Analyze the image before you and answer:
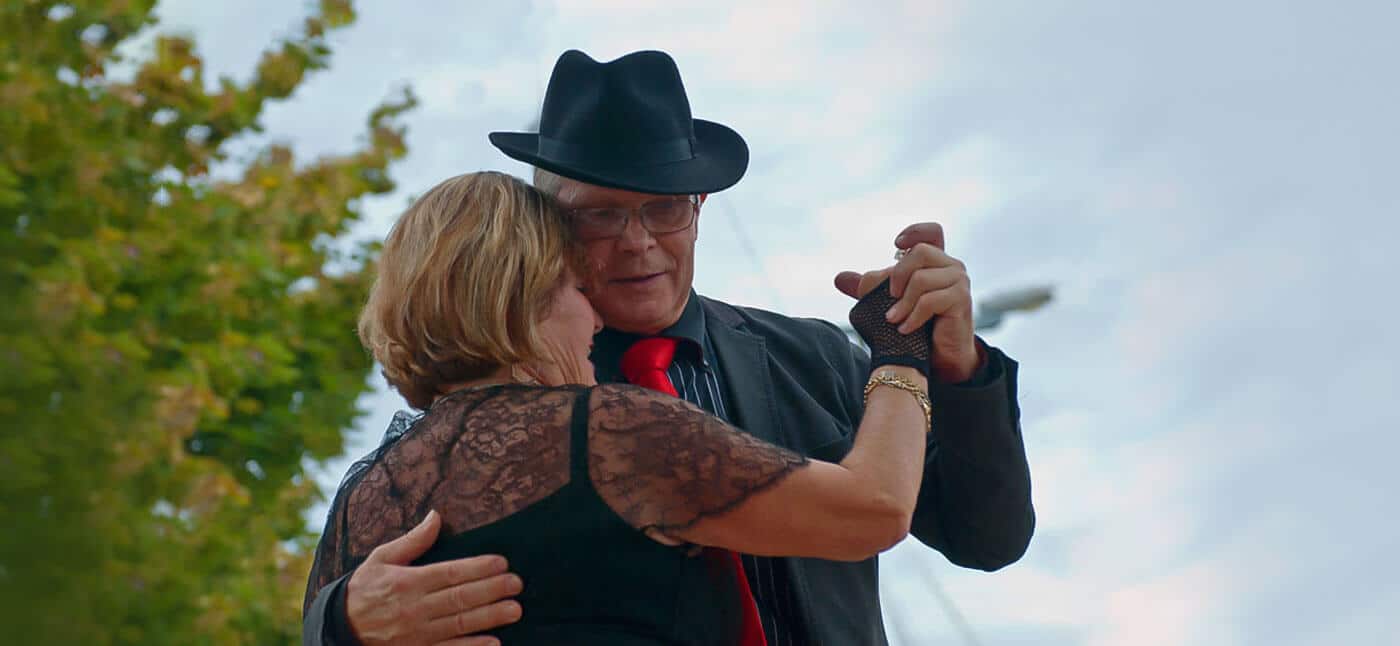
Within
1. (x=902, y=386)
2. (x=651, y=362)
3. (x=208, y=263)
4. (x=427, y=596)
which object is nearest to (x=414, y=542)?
(x=427, y=596)

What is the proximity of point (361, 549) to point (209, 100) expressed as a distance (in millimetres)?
5937

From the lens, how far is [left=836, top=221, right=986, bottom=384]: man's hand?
9.78ft

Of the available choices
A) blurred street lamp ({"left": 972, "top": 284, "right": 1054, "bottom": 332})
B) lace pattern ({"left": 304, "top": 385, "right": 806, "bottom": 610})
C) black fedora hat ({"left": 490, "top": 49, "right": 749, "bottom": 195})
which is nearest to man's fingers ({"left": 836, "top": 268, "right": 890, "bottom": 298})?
black fedora hat ({"left": 490, "top": 49, "right": 749, "bottom": 195})

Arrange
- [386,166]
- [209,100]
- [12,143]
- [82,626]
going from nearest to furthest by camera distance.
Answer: [82,626] < [12,143] < [209,100] < [386,166]

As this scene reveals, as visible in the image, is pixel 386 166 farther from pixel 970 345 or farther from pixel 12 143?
pixel 970 345

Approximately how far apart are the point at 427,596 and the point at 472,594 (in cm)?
9

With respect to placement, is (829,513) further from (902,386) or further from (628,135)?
(628,135)

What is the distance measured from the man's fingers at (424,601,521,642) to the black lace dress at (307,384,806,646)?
40 mm

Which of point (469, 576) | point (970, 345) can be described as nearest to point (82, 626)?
point (469, 576)

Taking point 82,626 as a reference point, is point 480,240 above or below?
above

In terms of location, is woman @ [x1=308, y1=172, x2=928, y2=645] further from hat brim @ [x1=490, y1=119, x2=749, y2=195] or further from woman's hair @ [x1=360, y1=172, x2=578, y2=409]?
hat brim @ [x1=490, y1=119, x2=749, y2=195]

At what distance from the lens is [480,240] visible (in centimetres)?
270

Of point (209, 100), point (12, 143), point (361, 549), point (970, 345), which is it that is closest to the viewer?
point (361, 549)

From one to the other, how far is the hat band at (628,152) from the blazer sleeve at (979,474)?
31.1 inches
